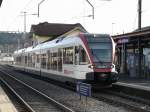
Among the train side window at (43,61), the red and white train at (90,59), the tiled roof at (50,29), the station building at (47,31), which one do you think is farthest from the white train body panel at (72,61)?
the tiled roof at (50,29)

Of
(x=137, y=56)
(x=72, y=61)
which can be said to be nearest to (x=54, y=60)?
(x=72, y=61)

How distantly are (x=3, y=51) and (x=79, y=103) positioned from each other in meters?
136

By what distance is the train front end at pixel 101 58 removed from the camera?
21.7 meters

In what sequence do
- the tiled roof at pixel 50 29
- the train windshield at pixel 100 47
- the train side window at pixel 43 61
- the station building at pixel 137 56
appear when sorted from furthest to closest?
1. the tiled roof at pixel 50 29
2. the train side window at pixel 43 61
3. the station building at pixel 137 56
4. the train windshield at pixel 100 47

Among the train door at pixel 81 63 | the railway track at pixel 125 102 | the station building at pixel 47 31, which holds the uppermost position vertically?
the station building at pixel 47 31

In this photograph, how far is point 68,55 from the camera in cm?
2444

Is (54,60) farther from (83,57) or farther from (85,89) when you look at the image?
(85,89)

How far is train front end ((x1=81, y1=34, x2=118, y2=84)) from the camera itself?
21.7 meters

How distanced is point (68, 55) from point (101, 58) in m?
2.97

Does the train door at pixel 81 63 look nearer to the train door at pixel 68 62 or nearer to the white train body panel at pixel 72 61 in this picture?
the white train body panel at pixel 72 61

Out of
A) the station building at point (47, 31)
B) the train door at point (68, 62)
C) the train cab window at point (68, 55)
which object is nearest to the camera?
the train door at point (68, 62)

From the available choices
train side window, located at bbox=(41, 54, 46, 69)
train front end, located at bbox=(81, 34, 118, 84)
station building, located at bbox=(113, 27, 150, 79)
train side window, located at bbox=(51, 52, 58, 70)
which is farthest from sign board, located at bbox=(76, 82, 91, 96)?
train side window, located at bbox=(41, 54, 46, 69)

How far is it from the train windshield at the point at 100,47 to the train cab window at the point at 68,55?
5.62ft

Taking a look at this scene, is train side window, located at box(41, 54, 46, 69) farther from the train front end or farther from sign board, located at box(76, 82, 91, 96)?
sign board, located at box(76, 82, 91, 96)
